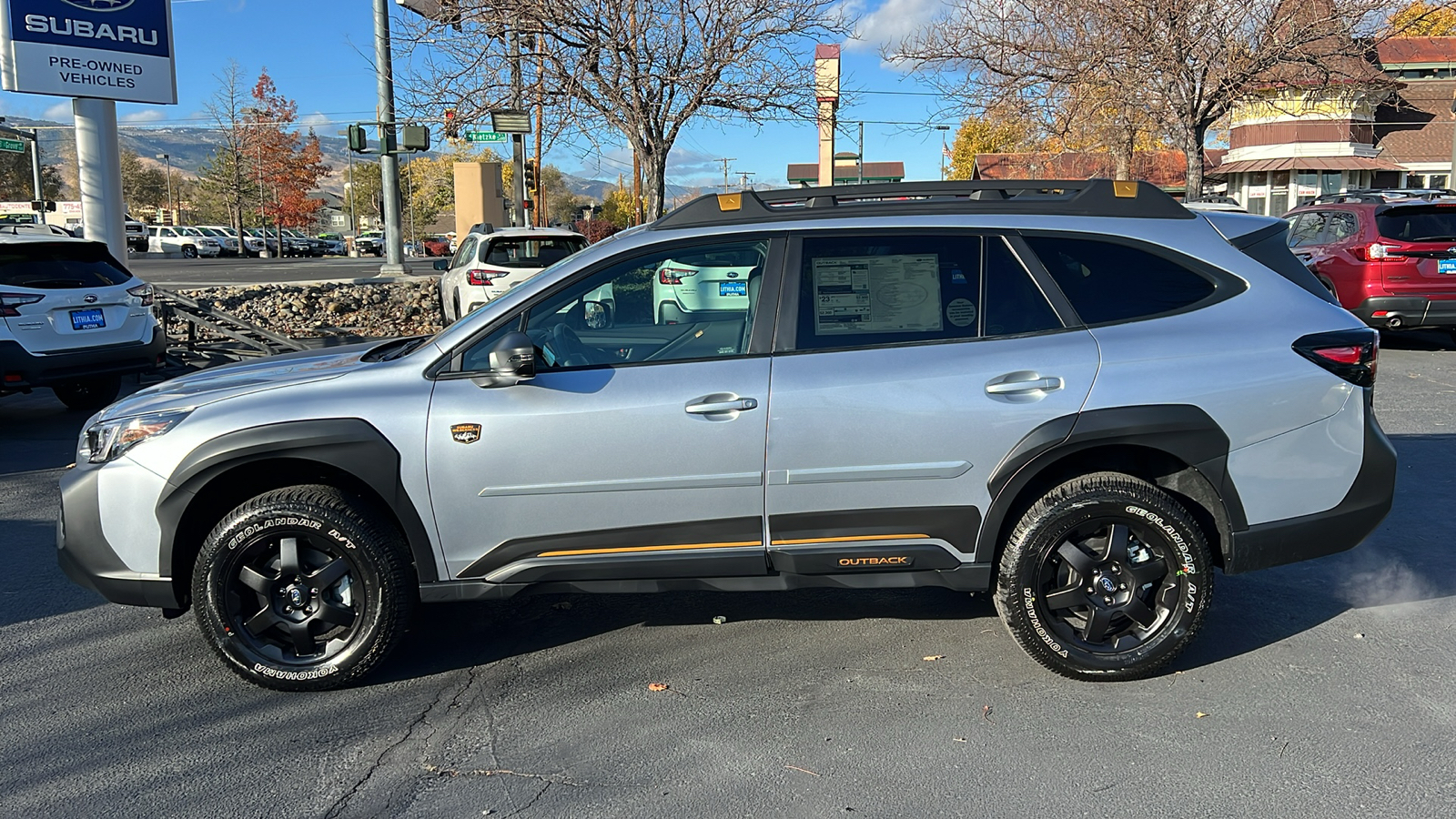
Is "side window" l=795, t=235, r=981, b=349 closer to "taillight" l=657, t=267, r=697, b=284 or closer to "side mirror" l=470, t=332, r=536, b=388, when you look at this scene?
"taillight" l=657, t=267, r=697, b=284

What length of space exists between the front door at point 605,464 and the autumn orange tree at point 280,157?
5940cm

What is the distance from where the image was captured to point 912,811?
10.5 ft

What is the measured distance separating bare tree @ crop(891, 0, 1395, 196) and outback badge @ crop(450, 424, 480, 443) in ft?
52.1

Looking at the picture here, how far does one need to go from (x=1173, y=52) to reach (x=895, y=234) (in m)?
15.0

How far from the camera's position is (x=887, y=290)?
13.4ft

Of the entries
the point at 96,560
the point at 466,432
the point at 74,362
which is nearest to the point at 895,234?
the point at 466,432

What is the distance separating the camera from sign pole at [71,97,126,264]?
47.8 ft

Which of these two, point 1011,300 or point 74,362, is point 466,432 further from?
point 74,362

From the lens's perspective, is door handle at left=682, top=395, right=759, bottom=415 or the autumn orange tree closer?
door handle at left=682, top=395, right=759, bottom=415

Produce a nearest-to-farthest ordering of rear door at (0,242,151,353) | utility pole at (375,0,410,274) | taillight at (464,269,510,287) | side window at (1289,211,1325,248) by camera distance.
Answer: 1. rear door at (0,242,151,353)
2. side window at (1289,211,1325,248)
3. taillight at (464,269,510,287)
4. utility pole at (375,0,410,274)

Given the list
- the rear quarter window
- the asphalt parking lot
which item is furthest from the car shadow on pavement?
the rear quarter window

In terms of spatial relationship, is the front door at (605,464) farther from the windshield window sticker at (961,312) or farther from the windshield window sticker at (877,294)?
the windshield window sticker at (961,312)

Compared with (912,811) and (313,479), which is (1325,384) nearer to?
(912,811)

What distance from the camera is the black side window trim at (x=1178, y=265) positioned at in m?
4.06
